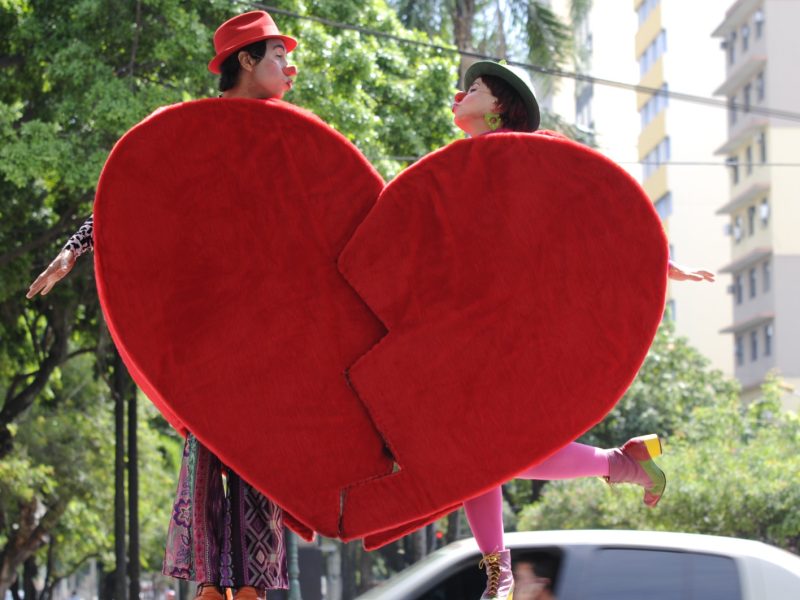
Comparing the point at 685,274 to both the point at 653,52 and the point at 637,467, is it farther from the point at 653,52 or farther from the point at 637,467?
the point at 653,52

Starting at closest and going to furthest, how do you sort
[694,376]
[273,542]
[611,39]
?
1. [273,542]
2. [694,376]
3. [611,39]

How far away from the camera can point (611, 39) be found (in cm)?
6869

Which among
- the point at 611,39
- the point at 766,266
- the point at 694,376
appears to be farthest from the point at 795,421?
the point at 611,39

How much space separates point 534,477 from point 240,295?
1065 millimetres

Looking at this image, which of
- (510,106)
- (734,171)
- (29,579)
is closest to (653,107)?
(734,171)

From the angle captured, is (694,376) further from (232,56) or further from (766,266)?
(232,56)

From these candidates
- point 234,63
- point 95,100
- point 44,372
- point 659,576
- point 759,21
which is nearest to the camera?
point 234,63

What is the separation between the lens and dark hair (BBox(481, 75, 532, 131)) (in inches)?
174

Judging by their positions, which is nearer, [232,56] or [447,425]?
[447,425]

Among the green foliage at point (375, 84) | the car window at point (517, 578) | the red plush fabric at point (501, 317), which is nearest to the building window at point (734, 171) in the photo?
the green foliage at point (375, 84)

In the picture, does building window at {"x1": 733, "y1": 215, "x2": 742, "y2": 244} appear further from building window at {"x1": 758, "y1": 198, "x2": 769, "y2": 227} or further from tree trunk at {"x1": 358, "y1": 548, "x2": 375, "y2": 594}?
tree trunk at {"x1": 358, "y1": 548, "x2": 375, "y2": 594}

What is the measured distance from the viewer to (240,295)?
387 cm

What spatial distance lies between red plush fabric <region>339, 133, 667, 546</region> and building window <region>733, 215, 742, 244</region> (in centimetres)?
5287

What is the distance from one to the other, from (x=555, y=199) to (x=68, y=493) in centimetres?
2420
